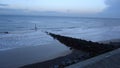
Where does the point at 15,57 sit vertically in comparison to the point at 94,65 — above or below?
below

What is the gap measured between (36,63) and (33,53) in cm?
345

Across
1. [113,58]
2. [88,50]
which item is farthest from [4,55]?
[113,58]

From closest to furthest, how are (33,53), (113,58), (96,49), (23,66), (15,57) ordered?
(113,58) → (23,66) → (15,57) → (33,53) → (96,49)

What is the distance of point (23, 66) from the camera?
39.4 ft

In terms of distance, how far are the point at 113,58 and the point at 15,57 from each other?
789cm

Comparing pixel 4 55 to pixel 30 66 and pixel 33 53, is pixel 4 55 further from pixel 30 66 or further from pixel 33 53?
pixel 30 66

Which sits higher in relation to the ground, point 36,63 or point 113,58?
point 113,58

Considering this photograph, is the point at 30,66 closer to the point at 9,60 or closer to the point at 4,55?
the point at 9,60

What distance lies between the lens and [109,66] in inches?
303

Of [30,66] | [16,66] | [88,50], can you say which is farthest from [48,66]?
[88,50]

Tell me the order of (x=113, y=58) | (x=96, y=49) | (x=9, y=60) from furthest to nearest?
(x=96, y=49)
(x=9, y=60)
(x=113, y=58)

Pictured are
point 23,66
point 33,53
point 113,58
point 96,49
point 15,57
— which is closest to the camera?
point 113,58

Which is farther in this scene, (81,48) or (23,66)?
(81,48)

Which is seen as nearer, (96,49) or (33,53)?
(33,53)
